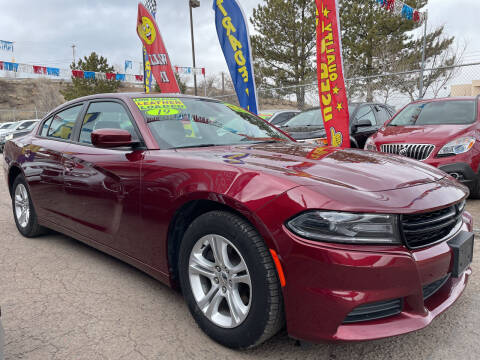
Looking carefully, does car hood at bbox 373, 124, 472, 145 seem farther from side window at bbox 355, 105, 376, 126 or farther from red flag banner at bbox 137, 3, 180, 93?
red flag banner at bbox 137, 3, 180, 93

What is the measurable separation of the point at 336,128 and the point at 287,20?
2175 cm

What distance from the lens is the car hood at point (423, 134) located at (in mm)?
5273

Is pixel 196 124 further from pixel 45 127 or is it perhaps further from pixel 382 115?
pixel 382 115

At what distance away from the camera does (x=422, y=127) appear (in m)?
5.80

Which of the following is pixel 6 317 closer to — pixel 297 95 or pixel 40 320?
pixel 40 320

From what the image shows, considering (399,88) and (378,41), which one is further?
(378,41)

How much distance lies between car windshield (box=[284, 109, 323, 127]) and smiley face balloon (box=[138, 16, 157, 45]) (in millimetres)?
4782

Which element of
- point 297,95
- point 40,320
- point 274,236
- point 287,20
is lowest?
point 40,320

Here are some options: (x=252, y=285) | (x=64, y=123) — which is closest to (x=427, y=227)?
(x=252, y=285)

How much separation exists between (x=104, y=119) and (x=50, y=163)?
0.79 m

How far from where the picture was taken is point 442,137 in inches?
208

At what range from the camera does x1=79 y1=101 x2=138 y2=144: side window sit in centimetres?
288

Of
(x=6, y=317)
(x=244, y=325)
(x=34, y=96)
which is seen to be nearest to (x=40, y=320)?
(x=6, y=317)

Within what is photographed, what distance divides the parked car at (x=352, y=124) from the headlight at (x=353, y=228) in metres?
5.19
